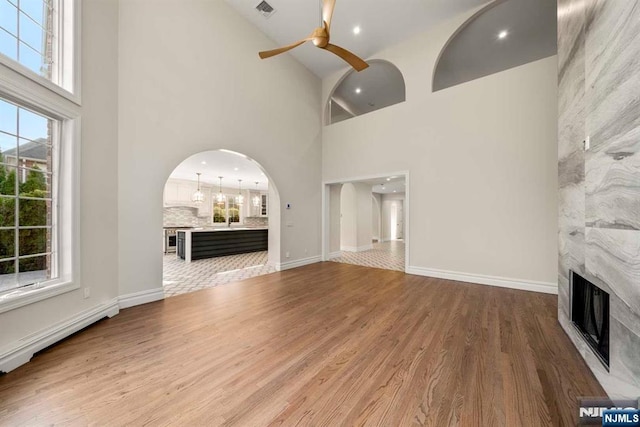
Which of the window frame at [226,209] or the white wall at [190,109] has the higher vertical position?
the white wall at [190,109]

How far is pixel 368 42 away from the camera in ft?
16.3

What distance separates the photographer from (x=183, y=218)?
9633 mm

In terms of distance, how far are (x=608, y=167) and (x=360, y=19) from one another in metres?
4.66

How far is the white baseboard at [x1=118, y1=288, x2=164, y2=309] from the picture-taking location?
2.98 m

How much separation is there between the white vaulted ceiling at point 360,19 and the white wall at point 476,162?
0.87 ft

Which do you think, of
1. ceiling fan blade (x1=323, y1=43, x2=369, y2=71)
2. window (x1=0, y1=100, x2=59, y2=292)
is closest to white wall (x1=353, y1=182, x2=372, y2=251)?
ceiling fan blade (x1=323, y1=43, x2=369, y2=71)

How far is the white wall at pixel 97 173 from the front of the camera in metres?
2.40

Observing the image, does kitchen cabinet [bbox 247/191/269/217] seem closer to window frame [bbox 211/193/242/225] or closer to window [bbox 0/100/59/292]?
window frame [bbox 211/193/242/225]

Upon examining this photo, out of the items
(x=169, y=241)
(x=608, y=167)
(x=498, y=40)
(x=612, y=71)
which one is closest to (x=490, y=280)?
(x=608, y=167)

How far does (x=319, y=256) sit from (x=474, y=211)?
3694mm

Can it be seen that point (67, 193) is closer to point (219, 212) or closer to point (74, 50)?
point (74, 50)

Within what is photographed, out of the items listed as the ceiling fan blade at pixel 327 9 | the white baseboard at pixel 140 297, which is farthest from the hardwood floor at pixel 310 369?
the ceiling fan blade at pixel 327 9

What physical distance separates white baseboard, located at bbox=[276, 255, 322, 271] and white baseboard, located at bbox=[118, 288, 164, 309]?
2.33 meters

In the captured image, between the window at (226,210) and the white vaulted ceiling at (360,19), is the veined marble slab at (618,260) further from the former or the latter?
the window at (226,210)
